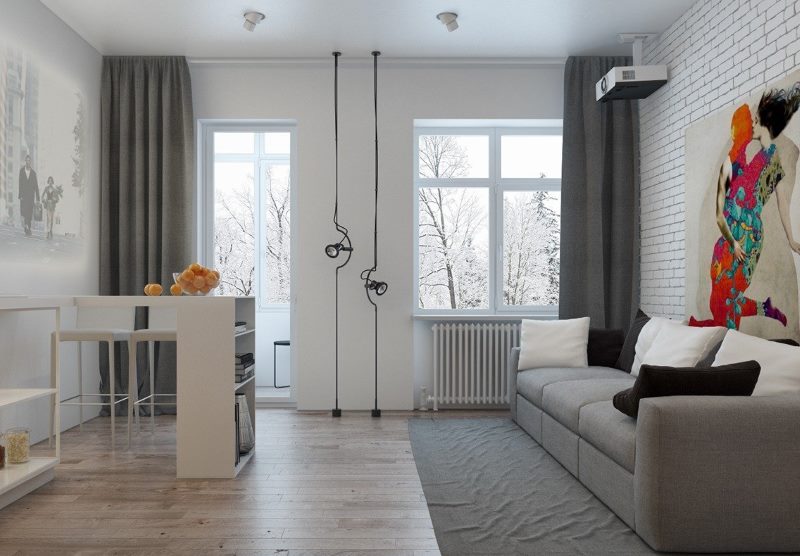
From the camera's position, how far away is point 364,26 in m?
4.89

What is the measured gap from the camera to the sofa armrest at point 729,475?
8.12 ft

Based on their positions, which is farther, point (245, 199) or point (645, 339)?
point (245, 199)

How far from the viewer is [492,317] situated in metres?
5.56

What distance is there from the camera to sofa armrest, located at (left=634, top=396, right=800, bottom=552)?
2.47 meters

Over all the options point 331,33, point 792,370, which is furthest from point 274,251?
point 792,370

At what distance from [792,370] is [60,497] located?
3.33 m

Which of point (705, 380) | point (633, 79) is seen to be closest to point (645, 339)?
point (705, 380)

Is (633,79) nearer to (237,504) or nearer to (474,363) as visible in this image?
(474,363)

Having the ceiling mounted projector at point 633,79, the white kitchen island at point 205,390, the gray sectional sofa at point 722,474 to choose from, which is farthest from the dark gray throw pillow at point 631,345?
the white kitchen island at point 205,390

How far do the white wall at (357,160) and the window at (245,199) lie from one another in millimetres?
320

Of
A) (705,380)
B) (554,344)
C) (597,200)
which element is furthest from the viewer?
(597,200)

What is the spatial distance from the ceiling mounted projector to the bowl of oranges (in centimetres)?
318

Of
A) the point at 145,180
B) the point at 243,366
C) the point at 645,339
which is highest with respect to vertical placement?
the point at 145,180

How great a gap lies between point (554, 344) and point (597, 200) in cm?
136
